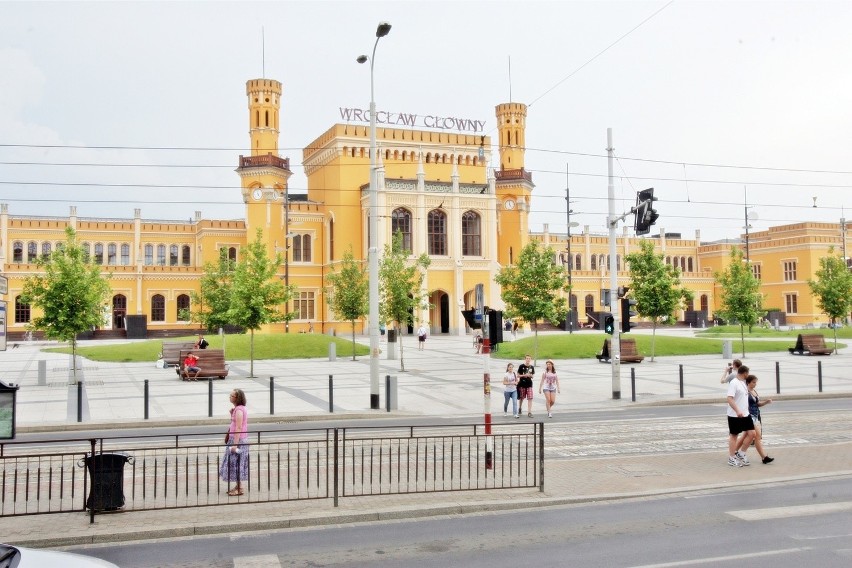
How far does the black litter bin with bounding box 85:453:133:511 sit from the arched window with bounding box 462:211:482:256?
57.2 m

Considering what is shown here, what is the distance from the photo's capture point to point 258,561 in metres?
7.87

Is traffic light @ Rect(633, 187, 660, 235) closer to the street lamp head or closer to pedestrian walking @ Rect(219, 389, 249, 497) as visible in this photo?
the street lamp head

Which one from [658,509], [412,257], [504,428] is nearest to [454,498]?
[658,509]

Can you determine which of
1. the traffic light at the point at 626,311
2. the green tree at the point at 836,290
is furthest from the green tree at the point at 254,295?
the green tree at the point at 836,290

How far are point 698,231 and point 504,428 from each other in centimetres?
8500

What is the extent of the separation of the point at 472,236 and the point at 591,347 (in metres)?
27.3

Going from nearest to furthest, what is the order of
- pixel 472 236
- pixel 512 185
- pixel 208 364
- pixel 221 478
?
pixel 221 478
pixel 208 364
pixel 472 236
pixel 512 185

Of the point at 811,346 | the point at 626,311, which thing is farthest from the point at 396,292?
the point at 811,346

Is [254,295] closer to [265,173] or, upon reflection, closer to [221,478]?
[221,478]

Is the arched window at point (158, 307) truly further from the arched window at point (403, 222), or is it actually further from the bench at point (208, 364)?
the bench at point (208, 364)

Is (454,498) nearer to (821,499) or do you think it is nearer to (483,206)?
(821,499)

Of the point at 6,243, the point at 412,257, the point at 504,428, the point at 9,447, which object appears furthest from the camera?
the point at 6,243

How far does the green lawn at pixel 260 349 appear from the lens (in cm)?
3866

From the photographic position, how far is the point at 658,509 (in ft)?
32.9
